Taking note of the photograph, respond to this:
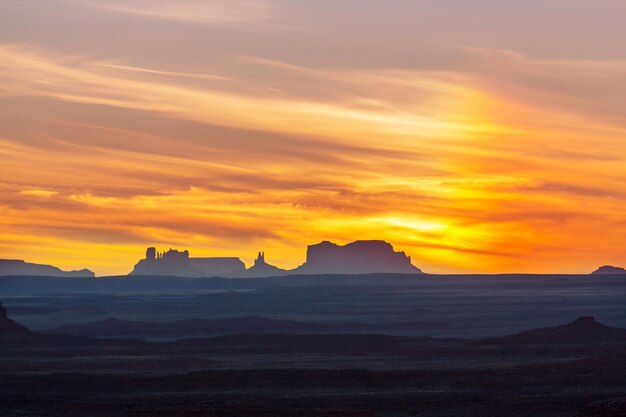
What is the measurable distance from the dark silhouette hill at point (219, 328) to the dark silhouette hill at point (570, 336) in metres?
41.1

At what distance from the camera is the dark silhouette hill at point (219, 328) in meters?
144

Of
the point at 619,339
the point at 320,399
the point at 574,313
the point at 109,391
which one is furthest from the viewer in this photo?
the point at 574,313

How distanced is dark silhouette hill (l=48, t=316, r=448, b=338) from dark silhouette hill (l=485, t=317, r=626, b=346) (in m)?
41.1

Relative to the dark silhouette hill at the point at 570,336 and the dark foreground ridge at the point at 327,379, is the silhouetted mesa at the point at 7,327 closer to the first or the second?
the dark foreground ridge at the point at 327,379

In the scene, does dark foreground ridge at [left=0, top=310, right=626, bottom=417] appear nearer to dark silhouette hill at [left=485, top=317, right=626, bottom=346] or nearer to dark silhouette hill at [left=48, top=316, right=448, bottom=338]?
dark silhouette hill at [left=485, top=317, right=626, bottom=346]

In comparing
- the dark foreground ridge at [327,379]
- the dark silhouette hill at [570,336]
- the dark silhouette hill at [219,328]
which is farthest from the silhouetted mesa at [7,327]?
the dark silhouette hill at [570,336]

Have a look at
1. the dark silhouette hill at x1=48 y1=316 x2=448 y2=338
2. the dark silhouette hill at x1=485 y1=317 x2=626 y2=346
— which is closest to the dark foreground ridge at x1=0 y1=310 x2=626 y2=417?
the dark silhouette hill at x1=485 y1=317 x2=626 y2=346

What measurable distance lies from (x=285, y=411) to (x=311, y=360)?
3795 centimetres

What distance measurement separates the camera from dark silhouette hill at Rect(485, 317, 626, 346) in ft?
325

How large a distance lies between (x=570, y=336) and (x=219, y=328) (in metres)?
62.4

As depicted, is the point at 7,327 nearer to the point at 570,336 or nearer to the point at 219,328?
the point at 570,336

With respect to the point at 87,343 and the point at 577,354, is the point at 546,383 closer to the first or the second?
the point at 577,354

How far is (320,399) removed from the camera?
193ft

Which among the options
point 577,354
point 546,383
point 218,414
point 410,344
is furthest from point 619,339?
point 218,414
